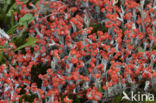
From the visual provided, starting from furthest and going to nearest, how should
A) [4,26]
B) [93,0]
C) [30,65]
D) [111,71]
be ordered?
1. [4,26]
2. [93,0]
3. [30,65]
4. [111,71]

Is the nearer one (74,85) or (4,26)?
(74,85)

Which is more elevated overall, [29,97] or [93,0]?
[93,0]

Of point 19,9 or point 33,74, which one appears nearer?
point 33,74

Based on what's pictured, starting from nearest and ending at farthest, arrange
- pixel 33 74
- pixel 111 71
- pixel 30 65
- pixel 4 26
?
pixel 111 71, pixel 30 65, pixel 33 74, pixel 4 26

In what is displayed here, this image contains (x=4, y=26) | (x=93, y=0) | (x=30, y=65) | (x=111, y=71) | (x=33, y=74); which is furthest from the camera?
(x=4, y=26)

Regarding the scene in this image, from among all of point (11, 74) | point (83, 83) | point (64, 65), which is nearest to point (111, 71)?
point (83, 83)

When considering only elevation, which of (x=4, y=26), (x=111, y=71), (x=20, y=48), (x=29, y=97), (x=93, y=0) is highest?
(x=93, y=0)

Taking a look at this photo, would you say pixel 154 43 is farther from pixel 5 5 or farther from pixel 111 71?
pixel 5 5

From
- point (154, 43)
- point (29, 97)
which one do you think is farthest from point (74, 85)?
point (154, 43)

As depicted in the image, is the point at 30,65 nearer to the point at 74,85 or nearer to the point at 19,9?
the point at 74,85
